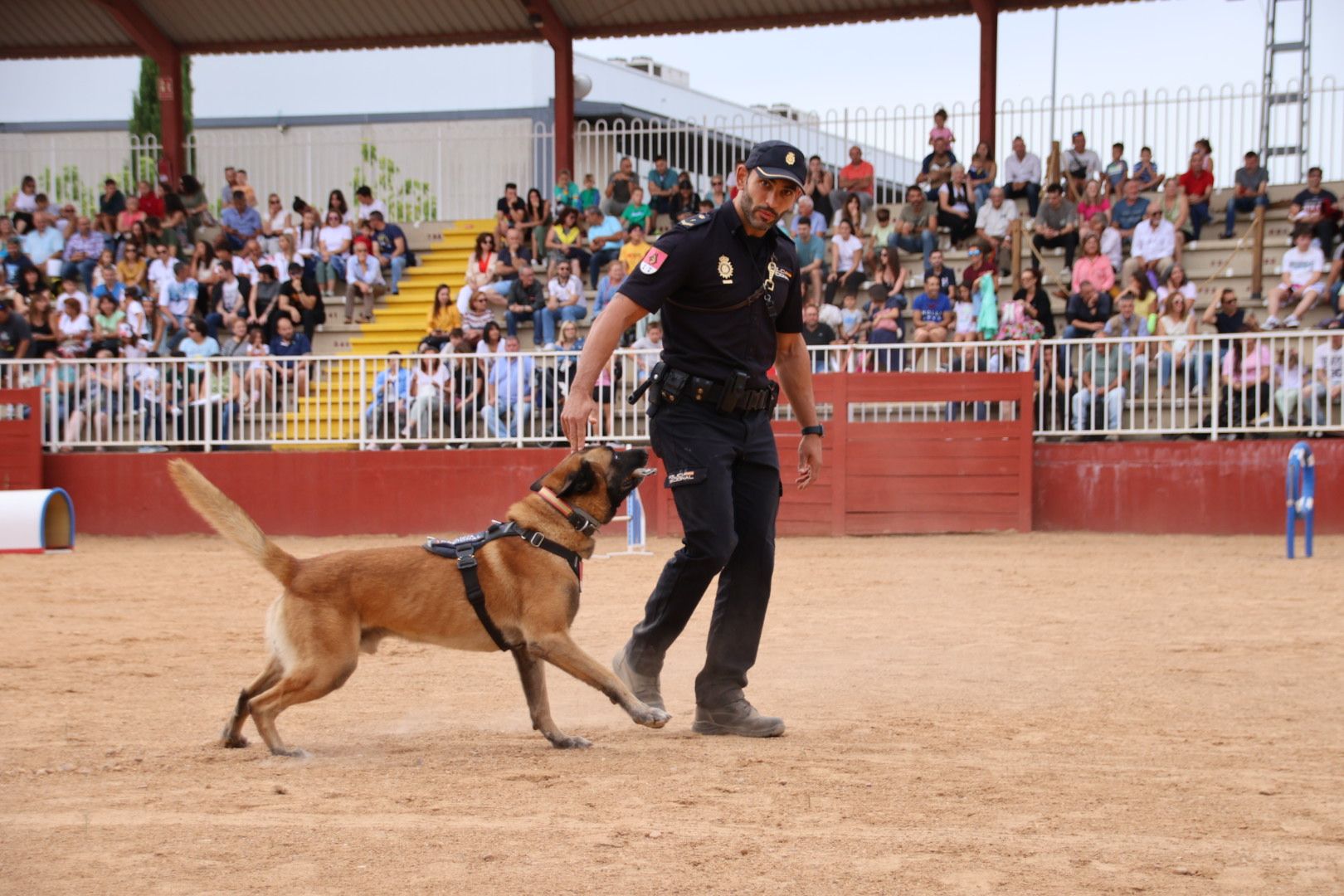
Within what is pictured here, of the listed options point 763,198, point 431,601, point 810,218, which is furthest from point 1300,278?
point 431,601

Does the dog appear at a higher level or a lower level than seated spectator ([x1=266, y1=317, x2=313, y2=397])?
lower

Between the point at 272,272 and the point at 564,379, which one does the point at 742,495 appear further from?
the point at 272,272

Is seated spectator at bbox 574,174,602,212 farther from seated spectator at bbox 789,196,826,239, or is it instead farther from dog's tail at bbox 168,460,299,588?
dog's tail at bbox 168,460,299,588

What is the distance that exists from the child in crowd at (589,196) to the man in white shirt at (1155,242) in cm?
752

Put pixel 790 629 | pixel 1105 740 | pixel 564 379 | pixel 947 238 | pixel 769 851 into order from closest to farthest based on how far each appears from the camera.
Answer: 1. pixel 769 851
2. pixel 1105 740
3. pixel 790 629
4. pixel 564 379
5. pixel 947 238

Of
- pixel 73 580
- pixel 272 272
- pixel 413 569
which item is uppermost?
pixel 272 272

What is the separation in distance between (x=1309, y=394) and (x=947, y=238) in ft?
18.1

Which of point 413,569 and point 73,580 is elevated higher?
point 413,569

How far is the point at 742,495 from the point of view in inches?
216

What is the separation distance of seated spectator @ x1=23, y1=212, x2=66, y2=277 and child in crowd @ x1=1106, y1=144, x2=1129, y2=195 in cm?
1500

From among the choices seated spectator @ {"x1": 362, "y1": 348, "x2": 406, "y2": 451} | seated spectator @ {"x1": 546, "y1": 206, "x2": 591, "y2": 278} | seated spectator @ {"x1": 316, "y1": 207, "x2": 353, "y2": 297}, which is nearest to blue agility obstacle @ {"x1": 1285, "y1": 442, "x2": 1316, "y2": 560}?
seated spectator @ {"x1": 362, "y1": 348, "x2": 406, "y2": 451}

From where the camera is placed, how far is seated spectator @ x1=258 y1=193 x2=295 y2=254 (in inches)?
801

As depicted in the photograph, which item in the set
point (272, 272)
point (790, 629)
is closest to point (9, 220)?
point (272, 272)

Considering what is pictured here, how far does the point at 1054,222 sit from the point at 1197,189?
191 cm
